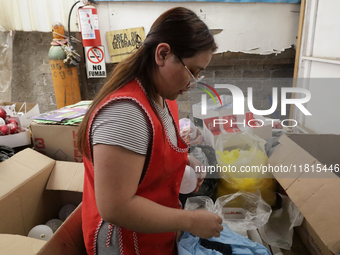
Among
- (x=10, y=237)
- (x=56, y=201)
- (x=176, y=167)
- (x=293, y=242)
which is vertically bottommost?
(x=293, y=242)

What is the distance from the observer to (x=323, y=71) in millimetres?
2395

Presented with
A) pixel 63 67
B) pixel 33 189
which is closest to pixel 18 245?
pixel 33 189

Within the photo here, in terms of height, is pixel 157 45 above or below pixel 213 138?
above

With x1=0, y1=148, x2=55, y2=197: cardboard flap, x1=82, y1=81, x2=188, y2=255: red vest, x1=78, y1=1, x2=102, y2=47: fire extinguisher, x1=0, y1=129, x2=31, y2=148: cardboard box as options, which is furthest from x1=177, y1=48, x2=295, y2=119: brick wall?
x1=82, y1=81, x2=188, y2=255: red vest

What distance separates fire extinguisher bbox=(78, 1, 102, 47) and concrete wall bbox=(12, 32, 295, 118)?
0.38 m

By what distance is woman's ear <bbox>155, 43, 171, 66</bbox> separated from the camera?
703 millimetres

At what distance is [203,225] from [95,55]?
8.32ft

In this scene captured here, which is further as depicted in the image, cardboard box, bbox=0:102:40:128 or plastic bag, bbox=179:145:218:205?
cardboard box, bbox=0:102:40:128

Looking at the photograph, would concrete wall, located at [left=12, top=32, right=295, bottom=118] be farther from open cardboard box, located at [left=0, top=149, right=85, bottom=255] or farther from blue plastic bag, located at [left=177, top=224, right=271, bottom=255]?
blue plastic bag, located at [left=177, top=224, right=271, bottom=255]

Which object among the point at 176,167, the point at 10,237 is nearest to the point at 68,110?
the point at 10,237

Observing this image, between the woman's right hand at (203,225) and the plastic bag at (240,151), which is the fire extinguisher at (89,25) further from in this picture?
the woman's right hand at (203,225)

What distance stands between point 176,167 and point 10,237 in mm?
730

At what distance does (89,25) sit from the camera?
2592 mm

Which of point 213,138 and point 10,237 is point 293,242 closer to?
point 213,138
